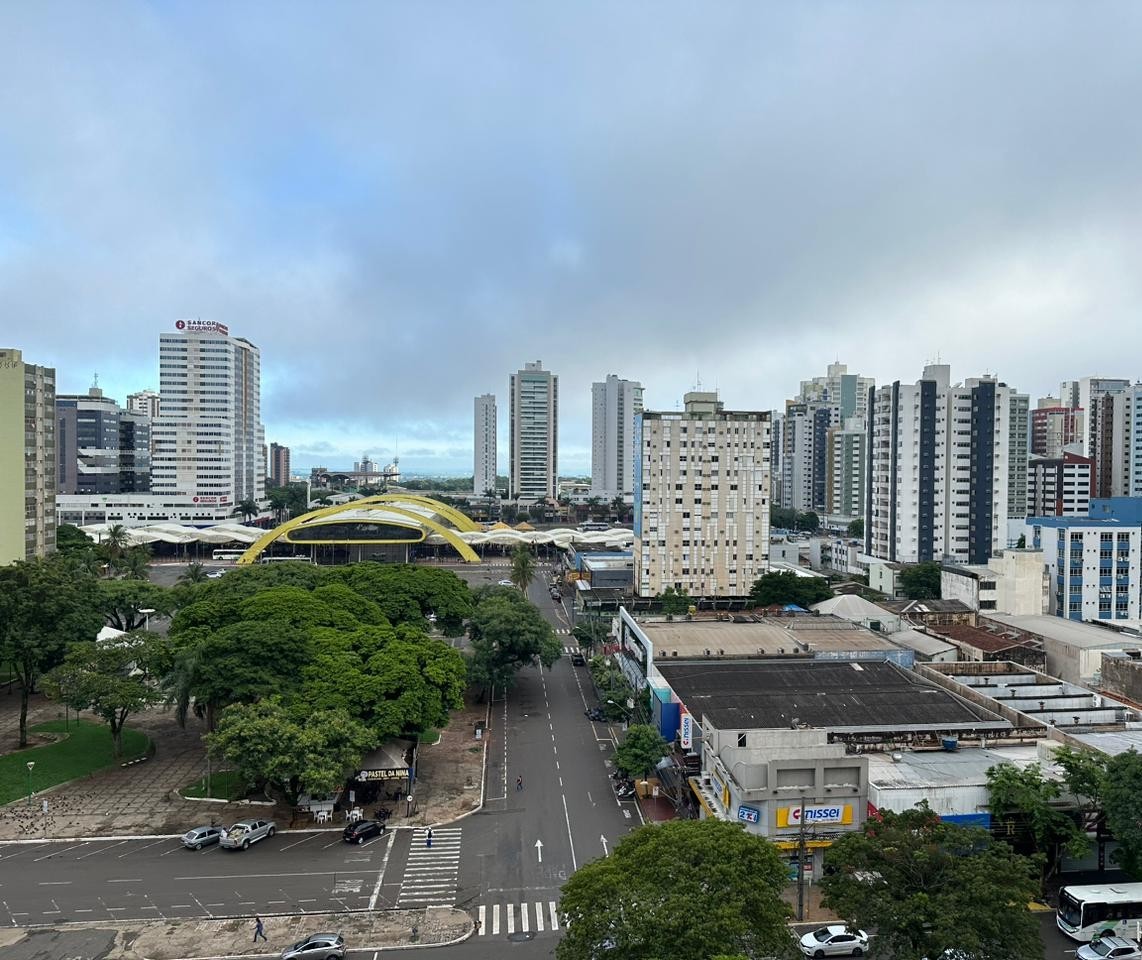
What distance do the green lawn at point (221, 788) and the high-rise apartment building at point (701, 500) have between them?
48.7 meters

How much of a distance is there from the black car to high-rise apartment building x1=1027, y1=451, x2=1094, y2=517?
120 metres

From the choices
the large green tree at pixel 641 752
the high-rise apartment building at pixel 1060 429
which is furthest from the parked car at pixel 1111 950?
the high-rise apartment building at pixel 1060 429

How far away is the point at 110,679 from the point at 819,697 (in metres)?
35.0

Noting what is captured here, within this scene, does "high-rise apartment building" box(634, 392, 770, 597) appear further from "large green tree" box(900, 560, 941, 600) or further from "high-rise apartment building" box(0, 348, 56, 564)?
"high-rise apartment building" box(0, 348, 56, 564)

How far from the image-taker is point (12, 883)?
29.0m

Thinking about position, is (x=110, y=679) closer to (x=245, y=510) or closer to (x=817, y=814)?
(x=817, y=814)

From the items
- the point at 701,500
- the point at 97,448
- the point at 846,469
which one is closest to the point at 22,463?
the point at 701,500

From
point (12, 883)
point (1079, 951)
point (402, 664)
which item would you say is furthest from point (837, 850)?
point (12, 883)

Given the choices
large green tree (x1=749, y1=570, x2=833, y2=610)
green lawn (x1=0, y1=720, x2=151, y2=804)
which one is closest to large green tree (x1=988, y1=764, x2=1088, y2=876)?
green lawn (x1=0, y1=720, x2=151, y2=804)

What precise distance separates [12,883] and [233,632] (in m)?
12.7

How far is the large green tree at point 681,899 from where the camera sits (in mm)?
18719

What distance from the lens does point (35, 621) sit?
45.8 m

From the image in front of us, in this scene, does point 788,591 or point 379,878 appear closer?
point 379,878

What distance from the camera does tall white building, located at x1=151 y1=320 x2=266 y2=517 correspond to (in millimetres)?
144250
